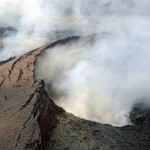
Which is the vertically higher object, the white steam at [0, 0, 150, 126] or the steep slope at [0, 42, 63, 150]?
the white steam at [0, 0, 150, 126]

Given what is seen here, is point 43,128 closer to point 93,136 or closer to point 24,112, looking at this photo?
point 24,112

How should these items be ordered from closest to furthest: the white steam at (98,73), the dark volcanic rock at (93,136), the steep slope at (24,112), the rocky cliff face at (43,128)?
the steep slope at (24,112)
the rocky cliff face at (43,128)
the dark volcanic rock at (93,136)
the white steam at (98,73)

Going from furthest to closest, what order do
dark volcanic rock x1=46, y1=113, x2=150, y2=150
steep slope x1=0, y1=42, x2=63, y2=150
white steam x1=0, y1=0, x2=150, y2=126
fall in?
white steam x1=0, y1=0, x2=150, y2=126
dark volcanic rock x1=46, y1=113, x2=150, y2=150
steep slope x1=0, y1=42, x2=63, y2=150

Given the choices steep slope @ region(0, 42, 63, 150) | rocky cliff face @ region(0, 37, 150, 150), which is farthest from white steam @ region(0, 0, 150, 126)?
rocky cliff face @ region(0, 37, 150, 150)

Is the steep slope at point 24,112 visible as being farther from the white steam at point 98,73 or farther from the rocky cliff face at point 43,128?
the white steam at point 98,73

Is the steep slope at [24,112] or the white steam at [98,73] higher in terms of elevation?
the white steam at [98,73]

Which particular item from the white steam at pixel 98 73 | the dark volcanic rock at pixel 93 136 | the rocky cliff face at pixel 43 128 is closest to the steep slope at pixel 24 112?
the rocky cliff face at pixel 43 128

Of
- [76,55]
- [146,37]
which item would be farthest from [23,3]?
[76,55]

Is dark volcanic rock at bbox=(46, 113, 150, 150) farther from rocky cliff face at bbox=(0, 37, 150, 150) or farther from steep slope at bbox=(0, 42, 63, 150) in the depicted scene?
steep slope at bbox=(0, 42, 63, 150)

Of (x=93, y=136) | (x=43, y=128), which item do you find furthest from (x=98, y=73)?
(x=43, y=128)
